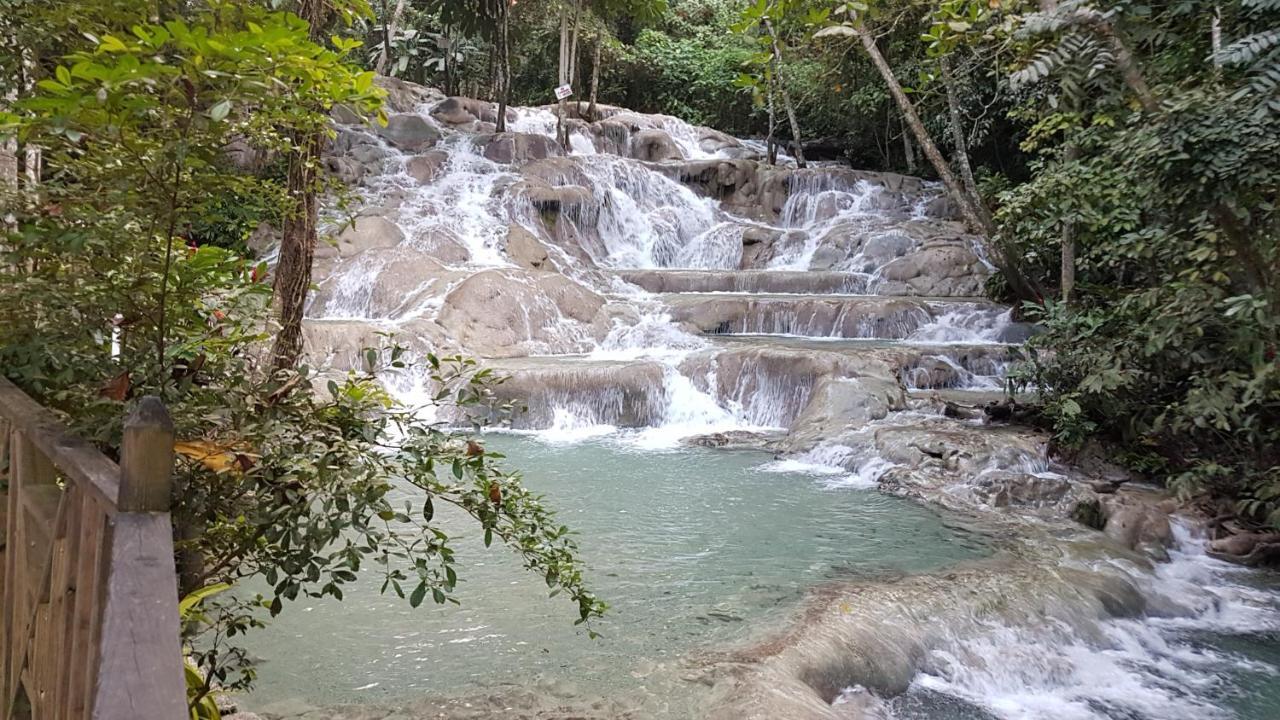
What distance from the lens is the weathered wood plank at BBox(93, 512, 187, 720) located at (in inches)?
44.7

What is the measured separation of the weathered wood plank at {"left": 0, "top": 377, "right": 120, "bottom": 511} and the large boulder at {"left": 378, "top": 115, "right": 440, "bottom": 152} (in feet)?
57.7

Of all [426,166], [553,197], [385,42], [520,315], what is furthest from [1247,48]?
[385,42]

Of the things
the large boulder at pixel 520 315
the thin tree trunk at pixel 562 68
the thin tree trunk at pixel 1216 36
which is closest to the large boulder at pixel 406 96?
the thin tree trunk at pixel 562 68

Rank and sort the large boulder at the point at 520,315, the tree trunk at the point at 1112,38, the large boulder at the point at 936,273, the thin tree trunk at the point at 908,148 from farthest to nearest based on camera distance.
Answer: the thin tree trunk at the point at 908,148, the large boulder at the point at 936,273, the large boulder at the point at 520,315, the tree trunk at the point at 1112,38

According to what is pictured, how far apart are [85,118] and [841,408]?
839 centimetres

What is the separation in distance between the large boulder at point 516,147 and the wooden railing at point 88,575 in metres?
17.1

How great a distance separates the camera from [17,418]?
6.74 feet

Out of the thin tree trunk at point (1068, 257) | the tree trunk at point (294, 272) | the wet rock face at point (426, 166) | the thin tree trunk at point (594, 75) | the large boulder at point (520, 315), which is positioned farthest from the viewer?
the thin tree trunk at point (594, 75)

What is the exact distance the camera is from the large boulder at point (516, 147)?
18766 mm

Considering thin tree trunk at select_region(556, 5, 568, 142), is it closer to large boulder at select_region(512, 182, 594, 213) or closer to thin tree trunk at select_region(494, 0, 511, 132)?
thin tree trunk at select_region(494, 0, 511, 132)

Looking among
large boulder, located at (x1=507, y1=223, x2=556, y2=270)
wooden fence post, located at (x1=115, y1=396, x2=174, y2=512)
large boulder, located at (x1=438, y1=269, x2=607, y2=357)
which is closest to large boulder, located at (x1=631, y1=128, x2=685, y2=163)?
large boulder, located at (x1=507, y1=223, x2=556, y2=270)

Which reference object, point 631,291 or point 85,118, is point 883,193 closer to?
point 631,291

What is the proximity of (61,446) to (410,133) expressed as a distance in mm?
18588

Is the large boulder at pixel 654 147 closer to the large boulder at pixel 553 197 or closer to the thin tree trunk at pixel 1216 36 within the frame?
the large boulder at pixel 553 197
